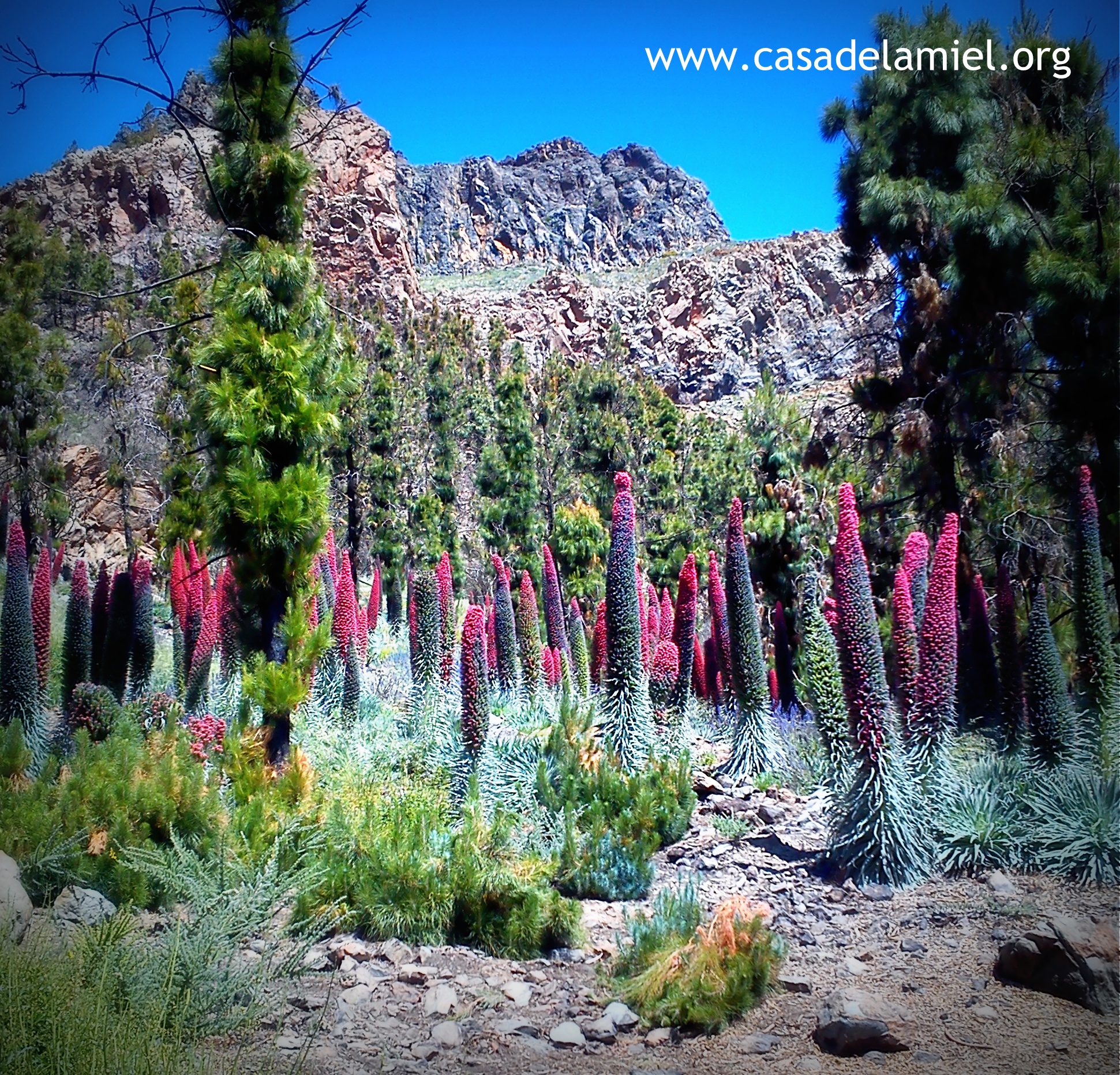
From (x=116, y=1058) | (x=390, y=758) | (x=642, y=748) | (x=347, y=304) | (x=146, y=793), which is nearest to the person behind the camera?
(x=116, y=1058)

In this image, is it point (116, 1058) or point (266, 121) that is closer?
point (116, 1058)

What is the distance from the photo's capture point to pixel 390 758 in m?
9.11

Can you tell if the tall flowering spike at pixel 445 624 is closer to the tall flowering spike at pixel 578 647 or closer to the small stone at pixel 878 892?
the tall flowering spike at pixel 578 647

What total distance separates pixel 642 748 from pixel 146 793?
171 inches

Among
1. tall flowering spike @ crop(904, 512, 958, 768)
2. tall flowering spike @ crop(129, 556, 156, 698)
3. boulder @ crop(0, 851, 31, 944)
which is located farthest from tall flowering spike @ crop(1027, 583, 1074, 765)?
tall flowering spike @ crop(129, 556, 156, 698)

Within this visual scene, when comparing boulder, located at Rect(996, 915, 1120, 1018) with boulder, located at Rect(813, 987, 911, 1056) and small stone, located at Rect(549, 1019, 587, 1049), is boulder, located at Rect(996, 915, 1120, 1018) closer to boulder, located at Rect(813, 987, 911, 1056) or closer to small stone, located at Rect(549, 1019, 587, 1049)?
boulder, located at Rect(813, 987, 911, 1056)

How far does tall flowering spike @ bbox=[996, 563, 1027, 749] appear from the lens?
6.73 m

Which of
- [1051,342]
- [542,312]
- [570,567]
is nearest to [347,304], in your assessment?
[570,567]

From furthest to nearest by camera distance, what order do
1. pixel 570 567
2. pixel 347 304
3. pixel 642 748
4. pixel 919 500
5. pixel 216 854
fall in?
pixel 347 304, pixel 570 567, pixel 919 500, pixel 642 748, pixel 216 854

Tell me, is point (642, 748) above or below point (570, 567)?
below

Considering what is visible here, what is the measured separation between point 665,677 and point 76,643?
6.79 m

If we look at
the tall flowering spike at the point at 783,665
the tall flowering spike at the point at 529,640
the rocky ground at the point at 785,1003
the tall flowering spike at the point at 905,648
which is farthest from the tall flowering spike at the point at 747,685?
the tall flowering spike at the point at 529,640

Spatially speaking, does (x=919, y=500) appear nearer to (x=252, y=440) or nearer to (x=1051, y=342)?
(x=1051, y=342)

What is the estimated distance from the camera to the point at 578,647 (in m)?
16.4
